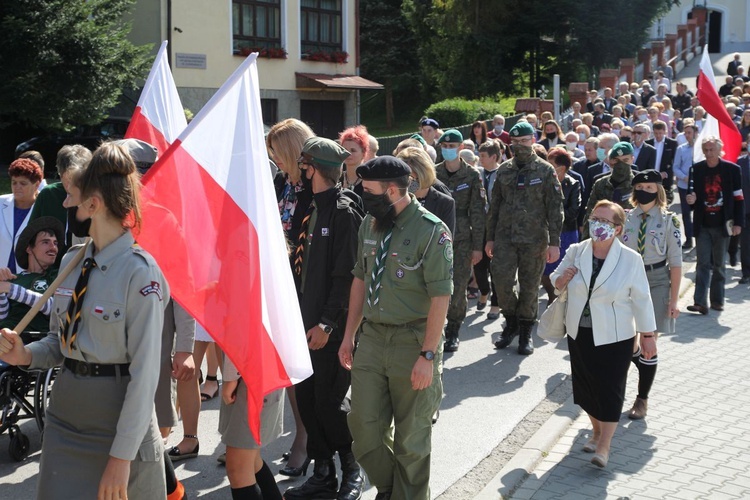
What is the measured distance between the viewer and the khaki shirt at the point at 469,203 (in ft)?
31.1

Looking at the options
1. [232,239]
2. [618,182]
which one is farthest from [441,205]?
[232,239]

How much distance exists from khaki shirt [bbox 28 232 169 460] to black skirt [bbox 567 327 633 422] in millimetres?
3701

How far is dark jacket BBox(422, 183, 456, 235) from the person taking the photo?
25.8ft

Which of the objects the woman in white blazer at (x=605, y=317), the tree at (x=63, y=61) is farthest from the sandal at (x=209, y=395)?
the tree at (x=63, y=61)

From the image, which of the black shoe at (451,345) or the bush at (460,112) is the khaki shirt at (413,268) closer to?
the black shoe at (451,345)

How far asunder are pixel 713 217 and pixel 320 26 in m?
24.7

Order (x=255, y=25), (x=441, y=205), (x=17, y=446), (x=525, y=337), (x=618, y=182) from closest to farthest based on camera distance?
1. (x=17, y=446)
2. (x=441, y=205)
3. (x=525, y=337)
4. (x=618, y=182)
5. (x=255, y=25)

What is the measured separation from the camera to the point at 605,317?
6555mm

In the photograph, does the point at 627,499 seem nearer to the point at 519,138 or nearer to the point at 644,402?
the point at 644,402

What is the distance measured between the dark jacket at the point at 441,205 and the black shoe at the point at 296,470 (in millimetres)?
2559

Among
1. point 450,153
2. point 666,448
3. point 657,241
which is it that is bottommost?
point 666,448

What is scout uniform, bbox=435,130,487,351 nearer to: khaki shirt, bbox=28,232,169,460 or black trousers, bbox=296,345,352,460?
black trousers, bbox=296,345,352,460

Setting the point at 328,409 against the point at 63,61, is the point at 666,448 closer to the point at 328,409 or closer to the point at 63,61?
the point at 328,409

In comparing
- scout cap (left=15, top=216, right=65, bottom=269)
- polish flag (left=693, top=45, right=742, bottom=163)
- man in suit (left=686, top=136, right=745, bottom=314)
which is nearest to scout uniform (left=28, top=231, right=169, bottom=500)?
scout cap (left=15, top=216, right=65, bottom=269)
